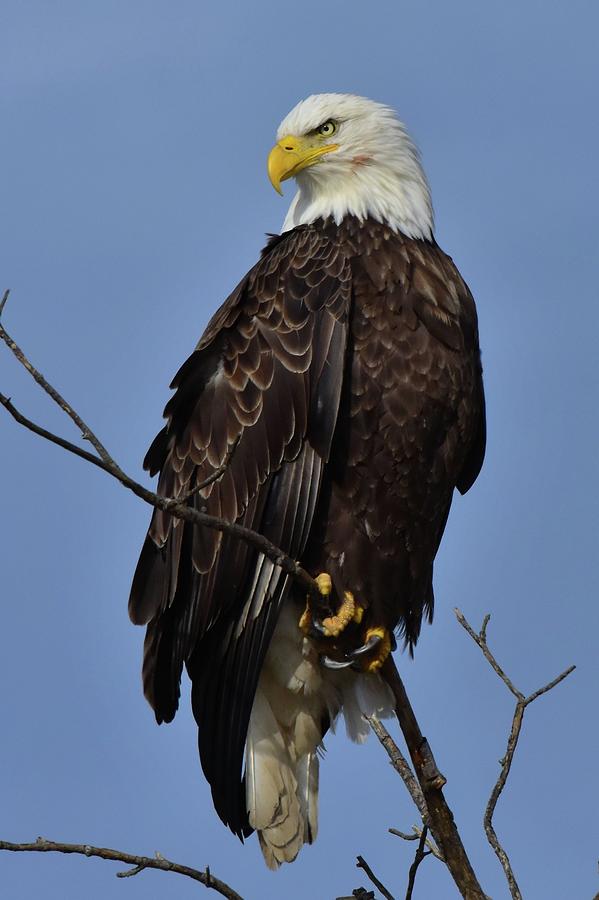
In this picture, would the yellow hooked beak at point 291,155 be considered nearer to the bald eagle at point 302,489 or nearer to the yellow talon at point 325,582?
the bald eagle at point 302,489


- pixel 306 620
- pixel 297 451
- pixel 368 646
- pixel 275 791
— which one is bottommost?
pixel 275 791

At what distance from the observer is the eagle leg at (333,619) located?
5.08 meters

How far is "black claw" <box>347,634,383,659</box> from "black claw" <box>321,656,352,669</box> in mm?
29

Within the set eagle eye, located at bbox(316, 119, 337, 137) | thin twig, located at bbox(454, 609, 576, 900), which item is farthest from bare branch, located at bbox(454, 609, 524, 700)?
eagle eye, located at bbox(316, 119, 337, 137)

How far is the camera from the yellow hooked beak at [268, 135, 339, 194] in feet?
18.8

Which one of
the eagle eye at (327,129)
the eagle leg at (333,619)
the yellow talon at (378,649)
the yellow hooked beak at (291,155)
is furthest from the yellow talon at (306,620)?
the eagle eye at (327,129)

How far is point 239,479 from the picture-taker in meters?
5.09

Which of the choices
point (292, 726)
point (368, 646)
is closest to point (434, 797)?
point (368, 646)

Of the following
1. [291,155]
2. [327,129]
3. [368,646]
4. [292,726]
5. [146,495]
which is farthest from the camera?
[327,129]

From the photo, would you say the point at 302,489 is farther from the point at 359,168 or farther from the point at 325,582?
the point at 359,168

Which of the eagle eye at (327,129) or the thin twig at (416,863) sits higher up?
the eagle eye at (327,129)

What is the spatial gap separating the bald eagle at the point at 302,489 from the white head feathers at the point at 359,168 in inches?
5.6

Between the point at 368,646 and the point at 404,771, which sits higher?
the point at 368,646

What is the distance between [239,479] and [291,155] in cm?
156
